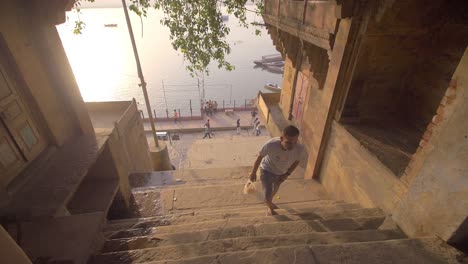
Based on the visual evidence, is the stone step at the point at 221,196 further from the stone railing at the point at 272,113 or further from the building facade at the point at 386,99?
the stone railing at the point at 272,113

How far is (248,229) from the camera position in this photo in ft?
9.60

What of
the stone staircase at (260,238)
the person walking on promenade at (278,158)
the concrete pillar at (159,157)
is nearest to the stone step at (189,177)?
the stone staircase at (260,238)

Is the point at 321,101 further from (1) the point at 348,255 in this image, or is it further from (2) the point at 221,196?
(1) the point at 348,255

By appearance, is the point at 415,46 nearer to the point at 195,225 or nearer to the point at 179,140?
the point at 195,225

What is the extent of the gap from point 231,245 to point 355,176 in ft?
9.48

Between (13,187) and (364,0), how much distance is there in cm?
556

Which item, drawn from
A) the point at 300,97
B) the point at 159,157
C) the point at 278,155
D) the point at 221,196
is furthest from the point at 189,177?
the point at 300,97

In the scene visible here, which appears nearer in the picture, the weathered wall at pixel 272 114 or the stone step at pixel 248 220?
the stone step at pixel 248 220

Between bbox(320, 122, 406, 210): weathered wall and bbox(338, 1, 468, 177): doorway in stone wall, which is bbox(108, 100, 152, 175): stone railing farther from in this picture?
bbox(338, 1, 468, 177): doorway in stone wall

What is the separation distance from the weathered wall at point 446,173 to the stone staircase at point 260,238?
208 mm

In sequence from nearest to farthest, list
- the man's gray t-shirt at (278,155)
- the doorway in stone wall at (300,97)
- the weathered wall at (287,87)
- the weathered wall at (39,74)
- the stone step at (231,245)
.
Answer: the stone step at (231,245), the weathered wall at (39,74), the man's gray t-shirt at (278,155), the doorway in stone wall at (300,97), the weathered wall at (287,87)

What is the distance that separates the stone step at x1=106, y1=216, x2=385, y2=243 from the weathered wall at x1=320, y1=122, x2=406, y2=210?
46 centimetres

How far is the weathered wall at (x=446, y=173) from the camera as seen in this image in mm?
1978

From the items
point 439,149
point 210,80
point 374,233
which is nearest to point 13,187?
point 374,233
